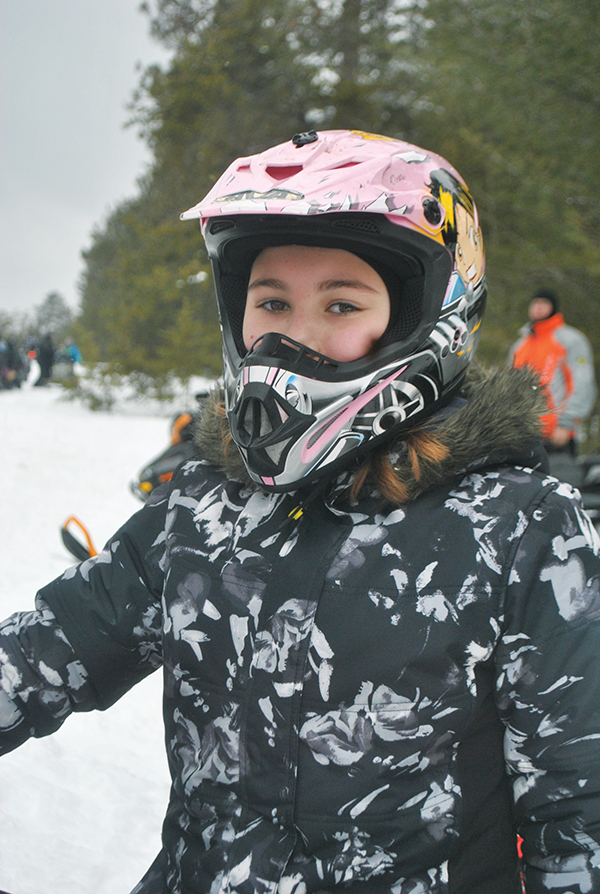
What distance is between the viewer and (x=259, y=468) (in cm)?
123

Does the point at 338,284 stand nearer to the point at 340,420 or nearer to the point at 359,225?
the point at 359,225

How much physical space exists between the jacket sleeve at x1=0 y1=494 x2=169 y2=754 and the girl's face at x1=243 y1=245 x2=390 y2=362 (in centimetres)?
48

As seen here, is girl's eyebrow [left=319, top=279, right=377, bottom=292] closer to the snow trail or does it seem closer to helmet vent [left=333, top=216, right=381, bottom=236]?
helmet vent [left=333, top=216, right=381, bottom=236]

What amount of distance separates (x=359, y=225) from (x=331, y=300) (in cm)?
14

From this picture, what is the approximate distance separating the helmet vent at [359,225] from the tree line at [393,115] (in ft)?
15.4

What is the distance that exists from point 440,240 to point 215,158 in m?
9.16

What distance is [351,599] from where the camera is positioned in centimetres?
109

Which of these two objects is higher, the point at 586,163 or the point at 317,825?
the point at 586,163

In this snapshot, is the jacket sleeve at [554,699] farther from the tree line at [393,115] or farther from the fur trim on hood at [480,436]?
the tree line at [393,115]

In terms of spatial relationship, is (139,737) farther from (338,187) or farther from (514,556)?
(338,187)

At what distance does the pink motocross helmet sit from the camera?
122 centimetres

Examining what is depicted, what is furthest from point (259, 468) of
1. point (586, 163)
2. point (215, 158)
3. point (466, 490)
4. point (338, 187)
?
point (215, 158)

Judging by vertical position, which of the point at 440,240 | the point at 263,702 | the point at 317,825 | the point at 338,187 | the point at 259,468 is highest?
the point at 338,187

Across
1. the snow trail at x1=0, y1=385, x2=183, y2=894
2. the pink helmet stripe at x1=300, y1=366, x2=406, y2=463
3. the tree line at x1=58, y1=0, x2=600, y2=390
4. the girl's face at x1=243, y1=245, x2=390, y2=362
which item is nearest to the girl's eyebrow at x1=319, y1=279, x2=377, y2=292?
the girl's face at x1=243, y1=245, x2=390, y2=362
